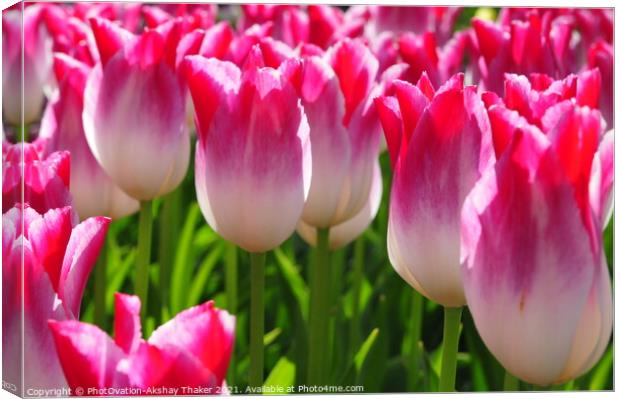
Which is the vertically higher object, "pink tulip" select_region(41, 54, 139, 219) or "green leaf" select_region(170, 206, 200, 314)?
"pink tulip" select_region(41, 54, 139, 219)

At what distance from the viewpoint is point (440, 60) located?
1443mm

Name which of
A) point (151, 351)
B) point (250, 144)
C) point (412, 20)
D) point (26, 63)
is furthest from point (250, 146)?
point (412, 20)

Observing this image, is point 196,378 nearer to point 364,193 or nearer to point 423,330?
point 364,193

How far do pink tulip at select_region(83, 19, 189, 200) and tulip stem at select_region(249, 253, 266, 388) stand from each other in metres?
0.14

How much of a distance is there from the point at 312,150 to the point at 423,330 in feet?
1.43

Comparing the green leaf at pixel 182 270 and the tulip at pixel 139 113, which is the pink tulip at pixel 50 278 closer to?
the tulip at pixel 139 113

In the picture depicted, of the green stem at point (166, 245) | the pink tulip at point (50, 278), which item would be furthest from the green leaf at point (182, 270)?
the pink tulip at point (50, 278)

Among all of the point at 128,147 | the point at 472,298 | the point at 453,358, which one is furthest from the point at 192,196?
the point at 472,298

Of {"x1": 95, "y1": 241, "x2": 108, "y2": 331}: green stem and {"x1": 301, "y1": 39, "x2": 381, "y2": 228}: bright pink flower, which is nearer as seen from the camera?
{"x1": 301, "y1": 39, "x2": 381, "y2": 228}: bright pink flower

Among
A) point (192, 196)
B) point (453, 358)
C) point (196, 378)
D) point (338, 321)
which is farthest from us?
point (192, 196)

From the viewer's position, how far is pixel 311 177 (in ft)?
3.68

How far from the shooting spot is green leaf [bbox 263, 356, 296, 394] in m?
1.24

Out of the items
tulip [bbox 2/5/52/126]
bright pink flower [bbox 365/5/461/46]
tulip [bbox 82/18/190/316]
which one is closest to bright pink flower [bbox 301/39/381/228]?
tulip [bbox 82/18/190/316]

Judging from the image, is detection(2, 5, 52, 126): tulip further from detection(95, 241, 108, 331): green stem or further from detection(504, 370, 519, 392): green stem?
detection(504, 370, 519, 392): green stem
